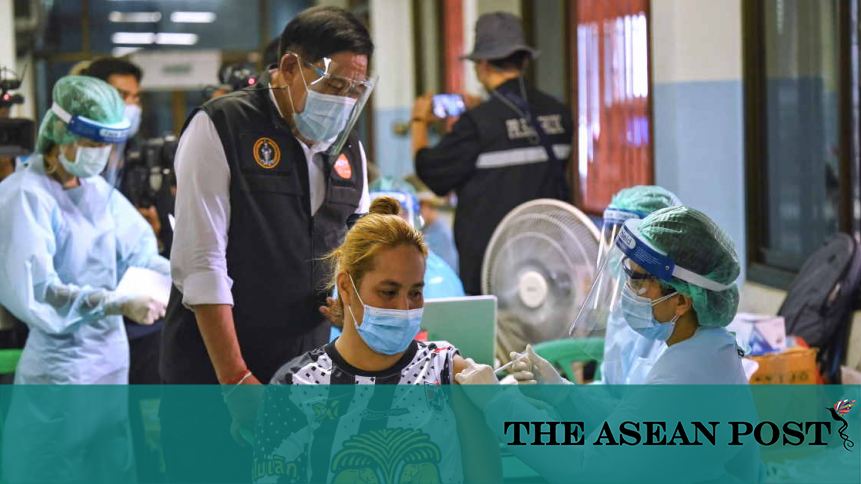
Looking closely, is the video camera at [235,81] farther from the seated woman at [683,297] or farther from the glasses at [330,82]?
the seated woman at [683,297]

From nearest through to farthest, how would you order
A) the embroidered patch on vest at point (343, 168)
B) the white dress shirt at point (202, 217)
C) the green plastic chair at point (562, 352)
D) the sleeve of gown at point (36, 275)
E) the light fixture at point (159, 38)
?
the white dress shirt at point (202, 217) < the embroidered patch on vest at point (343, 168) < the sleeve of gown at point (36, 275) < the green plastic chair at point (562, 352) < the light fixture at point (159, 38)

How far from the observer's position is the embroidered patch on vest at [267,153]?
2445 mm

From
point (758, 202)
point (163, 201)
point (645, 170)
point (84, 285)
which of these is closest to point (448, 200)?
point (645, 170)

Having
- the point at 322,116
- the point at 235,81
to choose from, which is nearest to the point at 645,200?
the point at 322,116

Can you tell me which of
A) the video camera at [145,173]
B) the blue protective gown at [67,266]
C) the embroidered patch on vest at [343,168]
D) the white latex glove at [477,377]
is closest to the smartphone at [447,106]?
the video camera at [145,173]

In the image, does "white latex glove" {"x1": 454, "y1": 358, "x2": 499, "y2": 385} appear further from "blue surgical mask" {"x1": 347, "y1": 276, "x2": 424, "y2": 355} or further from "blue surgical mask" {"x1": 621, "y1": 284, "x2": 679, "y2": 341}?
"blue surgical mask" {"x1": 621, "y1": 284, "x2": 679, "y2": 341}

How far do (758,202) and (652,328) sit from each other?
2735mm

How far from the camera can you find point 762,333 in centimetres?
354

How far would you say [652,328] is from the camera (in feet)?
7.32

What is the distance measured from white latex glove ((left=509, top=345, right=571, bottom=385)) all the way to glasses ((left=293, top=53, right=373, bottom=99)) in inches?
26.8

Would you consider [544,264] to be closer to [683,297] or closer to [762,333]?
[762,333]

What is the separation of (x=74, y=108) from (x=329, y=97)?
104 centimetres

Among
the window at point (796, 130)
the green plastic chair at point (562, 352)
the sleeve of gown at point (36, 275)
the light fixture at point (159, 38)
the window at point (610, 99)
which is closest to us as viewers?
the sleeve of gown at point (36, 275)

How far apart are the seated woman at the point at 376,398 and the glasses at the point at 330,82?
0.46 metres
